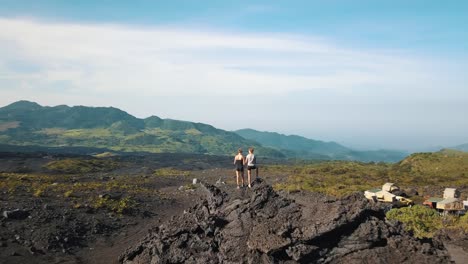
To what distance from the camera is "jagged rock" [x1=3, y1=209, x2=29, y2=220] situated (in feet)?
104

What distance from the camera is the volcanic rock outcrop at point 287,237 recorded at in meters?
20.2

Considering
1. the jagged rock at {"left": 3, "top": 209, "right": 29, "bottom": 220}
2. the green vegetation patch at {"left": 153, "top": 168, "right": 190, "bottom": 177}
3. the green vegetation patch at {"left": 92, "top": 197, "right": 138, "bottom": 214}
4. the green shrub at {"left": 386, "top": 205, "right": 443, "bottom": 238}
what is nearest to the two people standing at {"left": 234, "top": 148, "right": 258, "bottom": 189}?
the green shrub at {"left": 386, "top": 205, "right": 443, "bottom": 238}

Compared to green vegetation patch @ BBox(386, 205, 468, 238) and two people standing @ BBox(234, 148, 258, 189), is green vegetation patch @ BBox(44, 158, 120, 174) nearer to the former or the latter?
two people standing @ BBox(234, 148, 258, 189)

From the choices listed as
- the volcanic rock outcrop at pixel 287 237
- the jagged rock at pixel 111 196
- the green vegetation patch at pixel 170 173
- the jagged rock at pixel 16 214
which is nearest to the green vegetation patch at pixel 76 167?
the green vegetation patch at pixel 170 173

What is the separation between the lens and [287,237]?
20781 mm

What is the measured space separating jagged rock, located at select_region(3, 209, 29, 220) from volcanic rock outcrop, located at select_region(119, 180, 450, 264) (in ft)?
37.8

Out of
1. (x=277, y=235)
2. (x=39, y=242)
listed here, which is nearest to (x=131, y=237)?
(x=39, y=242)

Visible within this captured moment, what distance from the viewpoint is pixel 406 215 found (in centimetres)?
3269

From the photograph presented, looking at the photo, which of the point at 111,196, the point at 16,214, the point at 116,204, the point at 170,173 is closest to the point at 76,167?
the point at 170,173

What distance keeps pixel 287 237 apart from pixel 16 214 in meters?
22.9

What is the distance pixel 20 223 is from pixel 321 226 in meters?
23.2

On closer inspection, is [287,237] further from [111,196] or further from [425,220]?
[111,196]

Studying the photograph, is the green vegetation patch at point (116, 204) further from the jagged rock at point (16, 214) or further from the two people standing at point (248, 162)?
the two people standing at point (248, 162)

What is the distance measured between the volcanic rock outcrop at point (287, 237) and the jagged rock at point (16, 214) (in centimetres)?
1152
